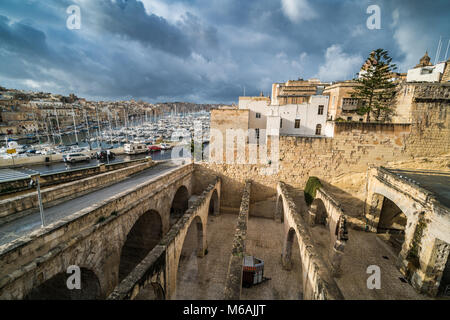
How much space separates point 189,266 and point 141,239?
11.7 feet

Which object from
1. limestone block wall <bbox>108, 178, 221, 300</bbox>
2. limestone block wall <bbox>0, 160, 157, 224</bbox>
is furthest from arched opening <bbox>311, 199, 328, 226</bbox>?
limestone block wall <bbox>0, 160, 157, 224</bbox>

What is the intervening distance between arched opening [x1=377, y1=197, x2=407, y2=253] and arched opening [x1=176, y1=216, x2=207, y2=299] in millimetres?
13487

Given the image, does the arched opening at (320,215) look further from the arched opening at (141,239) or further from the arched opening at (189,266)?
the arched opening at (141,239)

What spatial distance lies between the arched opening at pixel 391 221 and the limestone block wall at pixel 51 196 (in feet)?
65.5

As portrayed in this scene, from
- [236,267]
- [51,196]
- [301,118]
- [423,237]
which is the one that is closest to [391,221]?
[423,237]

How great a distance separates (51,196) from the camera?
31.8ft

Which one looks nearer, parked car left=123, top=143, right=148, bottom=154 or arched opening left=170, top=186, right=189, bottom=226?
arched opening left=170, top=186, right=189, bottom=226

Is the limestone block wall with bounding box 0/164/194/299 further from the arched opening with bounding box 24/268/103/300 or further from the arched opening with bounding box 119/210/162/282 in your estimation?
the arched opening with bounding box 119/210/162/282

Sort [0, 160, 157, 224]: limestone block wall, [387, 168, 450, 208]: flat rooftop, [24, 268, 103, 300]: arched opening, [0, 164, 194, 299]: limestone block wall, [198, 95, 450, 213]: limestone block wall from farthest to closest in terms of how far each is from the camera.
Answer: [198, 95, 450, 213]: limestone block wall
[387, 168, 450, 208]: flat rooftop
[0, 160, 157, 224]: limestone block wall
[24, 268, 103, 300]: arched opening
[0, 164, 194, 299]: limestone block wall

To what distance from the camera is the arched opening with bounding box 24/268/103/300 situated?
7.60m

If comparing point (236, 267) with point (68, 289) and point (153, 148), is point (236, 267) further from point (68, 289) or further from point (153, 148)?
point (153, 148)

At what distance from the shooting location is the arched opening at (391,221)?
1466 cm

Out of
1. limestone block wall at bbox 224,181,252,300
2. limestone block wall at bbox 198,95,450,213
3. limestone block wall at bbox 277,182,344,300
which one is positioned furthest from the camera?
limestone block wall at bbox 198,95,450,213

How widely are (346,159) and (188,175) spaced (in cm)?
1329
